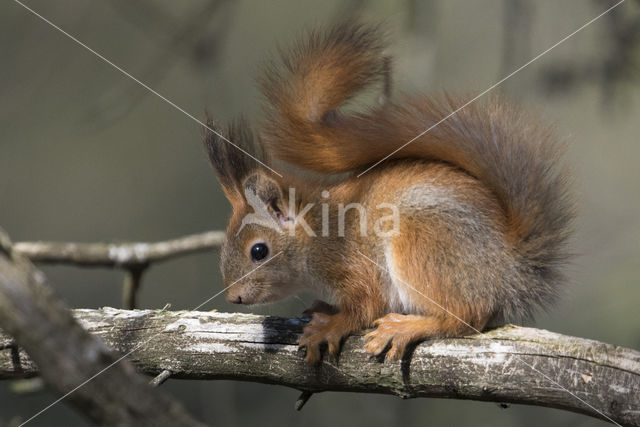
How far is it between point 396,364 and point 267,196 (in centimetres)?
55

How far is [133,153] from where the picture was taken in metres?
5.02

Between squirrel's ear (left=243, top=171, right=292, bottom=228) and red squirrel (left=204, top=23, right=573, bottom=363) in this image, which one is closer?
red squirrel (left=204, top=23, right=573, bottom=363)

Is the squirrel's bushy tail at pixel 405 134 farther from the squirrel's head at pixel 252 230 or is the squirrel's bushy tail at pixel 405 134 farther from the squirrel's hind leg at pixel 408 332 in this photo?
the squirrel's hind leg at pixel 408 332

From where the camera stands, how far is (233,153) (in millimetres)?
1858

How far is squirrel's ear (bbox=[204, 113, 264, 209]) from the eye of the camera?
1.84 metres

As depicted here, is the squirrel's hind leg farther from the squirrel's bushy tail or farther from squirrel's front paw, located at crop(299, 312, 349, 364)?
the squirrel's bushy tail

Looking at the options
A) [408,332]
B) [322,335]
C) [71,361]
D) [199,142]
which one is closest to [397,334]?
[408,332]

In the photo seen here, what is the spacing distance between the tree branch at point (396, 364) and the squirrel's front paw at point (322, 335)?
0.10 ft

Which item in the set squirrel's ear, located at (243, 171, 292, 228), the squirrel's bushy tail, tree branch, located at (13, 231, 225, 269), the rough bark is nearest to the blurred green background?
tree branch, located at (13, 231, 225, 269)

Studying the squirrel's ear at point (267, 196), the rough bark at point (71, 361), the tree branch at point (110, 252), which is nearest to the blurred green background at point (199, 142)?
the tree branch at point (110, 252)

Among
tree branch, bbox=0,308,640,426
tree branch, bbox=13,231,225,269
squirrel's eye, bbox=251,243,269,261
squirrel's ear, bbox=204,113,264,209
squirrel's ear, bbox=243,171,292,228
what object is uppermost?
squirrel's ear, bbox=204,113,264,209

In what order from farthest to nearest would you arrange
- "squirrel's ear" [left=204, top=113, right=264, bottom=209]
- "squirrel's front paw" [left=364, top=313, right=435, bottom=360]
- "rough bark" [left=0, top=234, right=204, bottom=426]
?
"squirrel's ear" [left=204, top=113, right=264, bottom=209] < "squirrel's front paw" [left=364, top=313, right=435, bottom=360] < "rough bark" [left=0, top=234, right=204, bottom=426]

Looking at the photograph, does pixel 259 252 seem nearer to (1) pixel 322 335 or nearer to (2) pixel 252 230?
(2) pixel 252 230

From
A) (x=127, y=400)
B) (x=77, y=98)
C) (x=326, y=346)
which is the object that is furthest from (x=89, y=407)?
(x=77, y=98)
